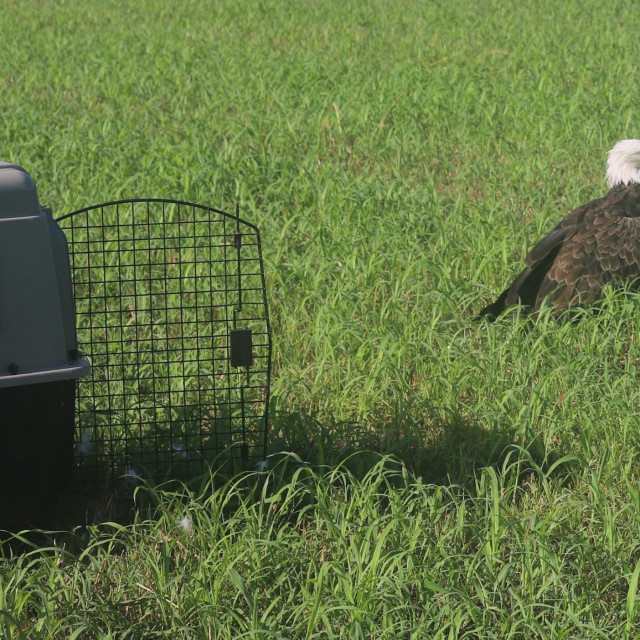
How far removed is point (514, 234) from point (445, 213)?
740mm

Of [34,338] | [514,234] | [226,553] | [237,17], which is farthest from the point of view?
[237,17]

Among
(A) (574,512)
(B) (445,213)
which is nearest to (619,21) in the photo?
(B) (445,213)

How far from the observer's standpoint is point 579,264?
527 cm

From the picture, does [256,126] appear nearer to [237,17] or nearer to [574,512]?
[574,512]

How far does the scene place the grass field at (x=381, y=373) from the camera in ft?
9.86

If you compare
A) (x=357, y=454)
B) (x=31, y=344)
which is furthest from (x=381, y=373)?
(x=31, y=344)

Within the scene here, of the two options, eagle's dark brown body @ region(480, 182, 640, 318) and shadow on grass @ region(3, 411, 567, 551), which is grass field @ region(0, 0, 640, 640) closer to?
shadow on grass @ region(3, 411, 567, 551)

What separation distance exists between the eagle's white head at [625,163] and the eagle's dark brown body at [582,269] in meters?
0.60

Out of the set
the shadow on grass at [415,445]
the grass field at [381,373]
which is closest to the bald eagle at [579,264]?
the grass field at [381,373]

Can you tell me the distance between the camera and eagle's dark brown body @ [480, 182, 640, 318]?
5.22 meters

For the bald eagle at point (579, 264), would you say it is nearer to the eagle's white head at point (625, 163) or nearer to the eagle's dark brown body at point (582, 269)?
the eagle's dark brown body at point (582, 269)

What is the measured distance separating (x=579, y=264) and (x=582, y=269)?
1.2 inches

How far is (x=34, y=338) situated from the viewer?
2930 mm

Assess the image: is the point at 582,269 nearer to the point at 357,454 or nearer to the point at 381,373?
the point at 381,373
